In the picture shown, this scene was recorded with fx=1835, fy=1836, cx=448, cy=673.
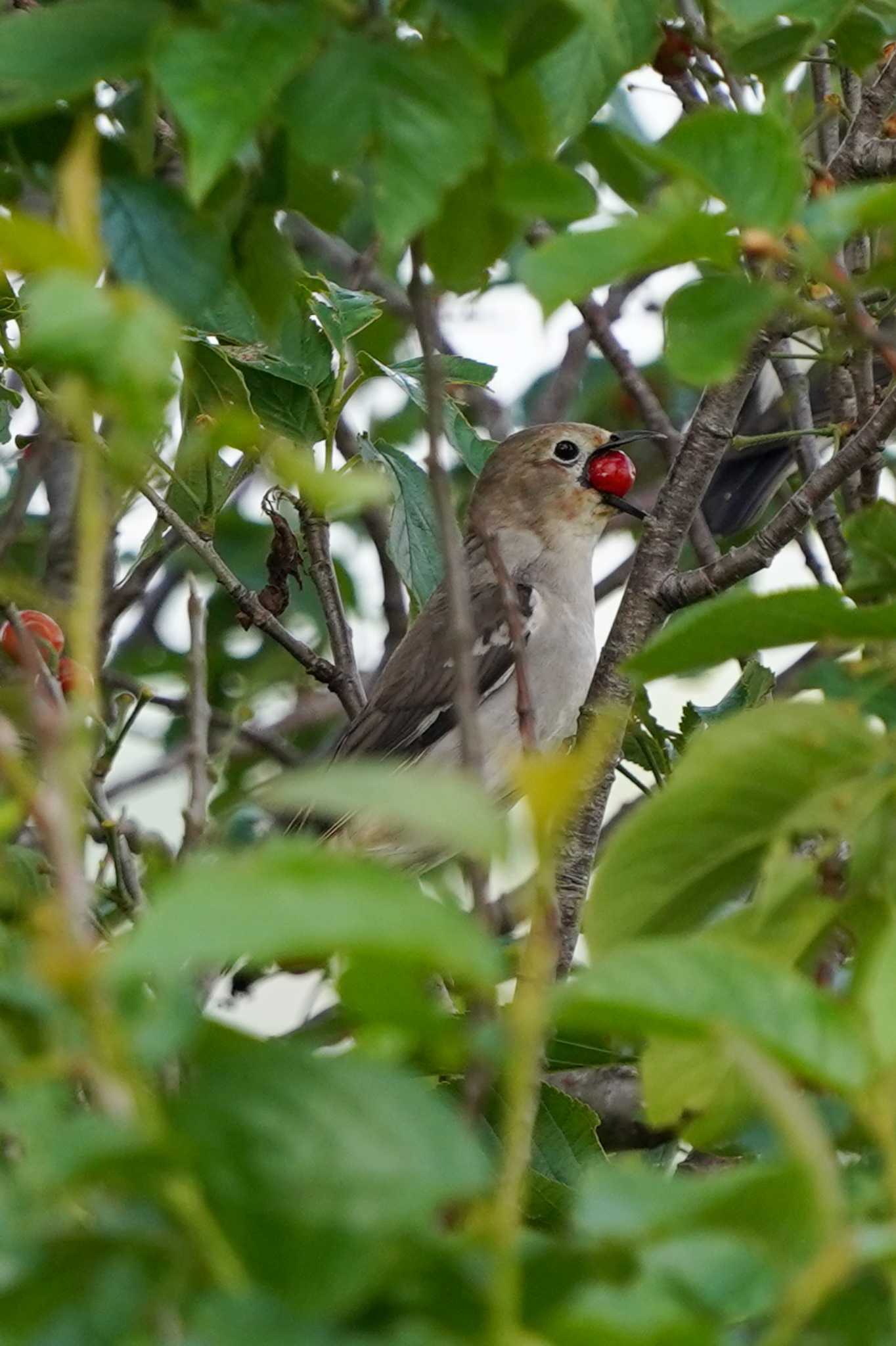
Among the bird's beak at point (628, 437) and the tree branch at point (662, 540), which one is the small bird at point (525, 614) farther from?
the tree branch at point (662, 540)

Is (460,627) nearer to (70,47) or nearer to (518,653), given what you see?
(518,653)

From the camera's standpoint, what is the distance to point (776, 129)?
150 cm

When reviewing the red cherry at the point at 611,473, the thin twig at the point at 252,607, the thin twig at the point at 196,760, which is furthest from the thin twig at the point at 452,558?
the red cherry at the point at 611,473

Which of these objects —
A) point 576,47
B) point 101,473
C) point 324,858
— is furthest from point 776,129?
point 324,858

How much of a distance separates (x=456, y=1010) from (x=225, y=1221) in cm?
239

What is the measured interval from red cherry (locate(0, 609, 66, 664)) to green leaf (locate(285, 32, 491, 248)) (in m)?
2.07

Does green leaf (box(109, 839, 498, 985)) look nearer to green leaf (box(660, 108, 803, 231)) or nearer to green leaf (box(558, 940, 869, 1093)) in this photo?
green leaf (box(558, 940, 869, 1093))

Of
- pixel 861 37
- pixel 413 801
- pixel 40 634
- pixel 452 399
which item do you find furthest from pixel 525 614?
pixel 413 801

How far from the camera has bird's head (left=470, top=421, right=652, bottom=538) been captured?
6.68m


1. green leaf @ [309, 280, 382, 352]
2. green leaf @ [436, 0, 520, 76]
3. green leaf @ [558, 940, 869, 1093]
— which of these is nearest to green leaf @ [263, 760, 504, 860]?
green leaf @ [558, 940, 869, 1093]

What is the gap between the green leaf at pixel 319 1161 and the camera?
99 cm

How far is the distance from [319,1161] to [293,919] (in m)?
0.15

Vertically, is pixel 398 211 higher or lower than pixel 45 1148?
higher

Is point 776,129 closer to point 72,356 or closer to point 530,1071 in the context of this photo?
point 72,356
